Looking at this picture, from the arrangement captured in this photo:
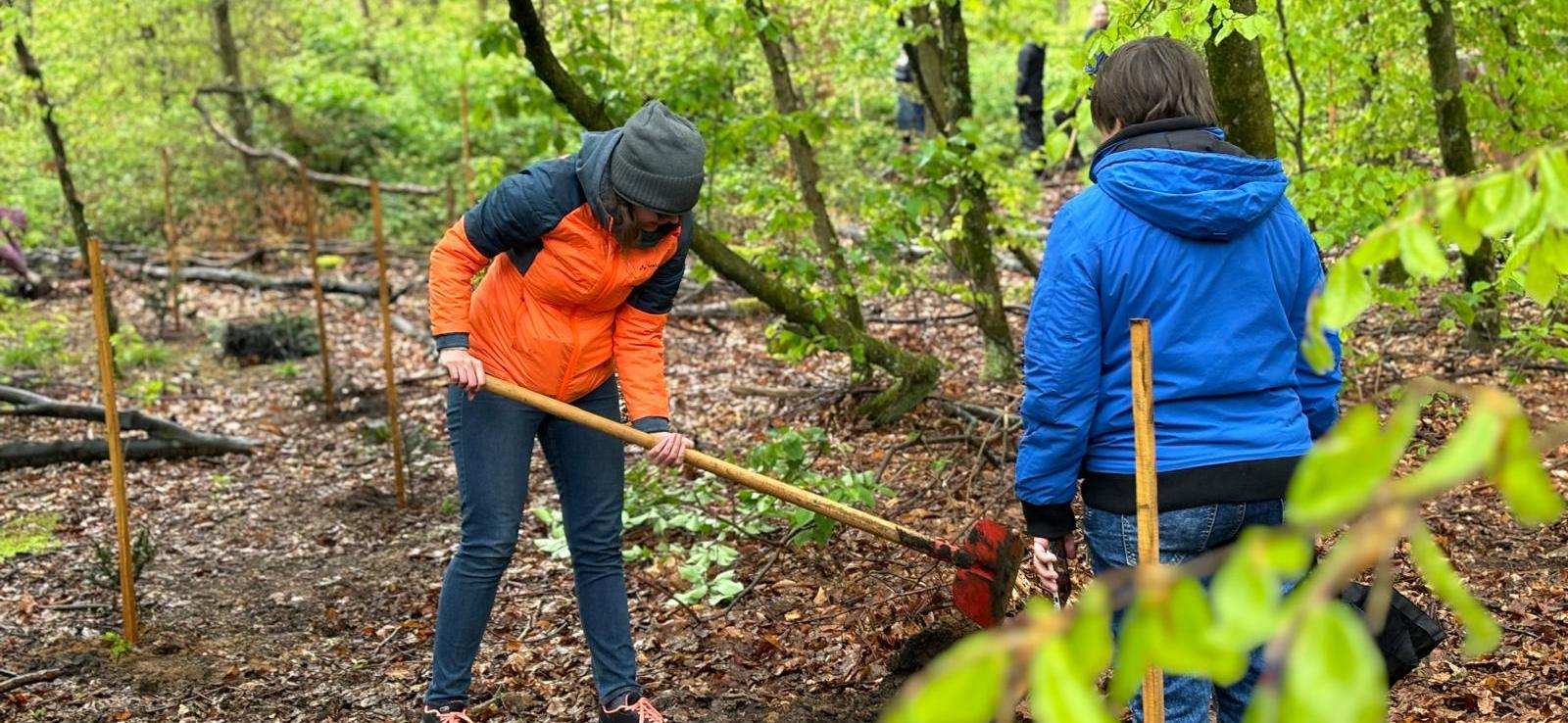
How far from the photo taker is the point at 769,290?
5.84 m

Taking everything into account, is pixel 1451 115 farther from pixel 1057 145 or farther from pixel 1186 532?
pixel 1186 532

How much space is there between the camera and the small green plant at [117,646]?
448 centimetres

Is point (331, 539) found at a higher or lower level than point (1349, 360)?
lower

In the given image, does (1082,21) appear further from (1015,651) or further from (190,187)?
(1015,651)

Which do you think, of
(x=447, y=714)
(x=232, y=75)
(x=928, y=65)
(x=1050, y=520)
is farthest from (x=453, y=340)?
(x=232, y=75)

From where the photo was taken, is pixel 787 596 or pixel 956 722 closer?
pixel 956 722

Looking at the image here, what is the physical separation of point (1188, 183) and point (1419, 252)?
4.28 feet

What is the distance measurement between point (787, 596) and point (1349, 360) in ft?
9.27

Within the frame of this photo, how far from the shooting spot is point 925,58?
→ 876cm

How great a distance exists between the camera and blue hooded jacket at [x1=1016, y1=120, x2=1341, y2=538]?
2.42m

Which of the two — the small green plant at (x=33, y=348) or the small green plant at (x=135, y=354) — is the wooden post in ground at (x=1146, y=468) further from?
the small green plant at (x=135, y=354)

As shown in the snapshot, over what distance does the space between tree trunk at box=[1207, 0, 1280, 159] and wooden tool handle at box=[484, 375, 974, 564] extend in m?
→ 1.87

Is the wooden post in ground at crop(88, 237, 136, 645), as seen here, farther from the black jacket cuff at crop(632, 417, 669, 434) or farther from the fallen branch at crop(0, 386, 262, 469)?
the fallen branch at crop(0, 386, 262, 469)

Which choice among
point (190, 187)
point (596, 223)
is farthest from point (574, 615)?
point (190, 187)
